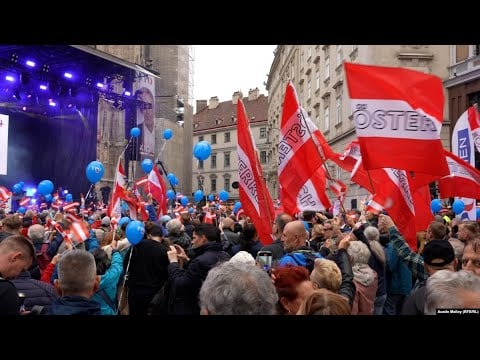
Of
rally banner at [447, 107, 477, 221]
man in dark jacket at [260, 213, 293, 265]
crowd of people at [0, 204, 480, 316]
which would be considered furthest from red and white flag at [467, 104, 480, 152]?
man in dark jacket at [260, 213, 293, 265]

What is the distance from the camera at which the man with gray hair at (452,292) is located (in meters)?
2.29

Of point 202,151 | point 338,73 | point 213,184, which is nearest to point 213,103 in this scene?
point 213,184

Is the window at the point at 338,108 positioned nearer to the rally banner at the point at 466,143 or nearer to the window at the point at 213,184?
the rally banner at the point at 466,143

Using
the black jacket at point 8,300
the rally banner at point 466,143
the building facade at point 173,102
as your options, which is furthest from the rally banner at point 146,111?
the black jacket at point 8,300

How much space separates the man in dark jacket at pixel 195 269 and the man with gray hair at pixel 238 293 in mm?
2006

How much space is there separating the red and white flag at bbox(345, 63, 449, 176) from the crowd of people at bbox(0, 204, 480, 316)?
77 centimetres

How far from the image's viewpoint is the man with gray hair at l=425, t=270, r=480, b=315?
2.29 meters

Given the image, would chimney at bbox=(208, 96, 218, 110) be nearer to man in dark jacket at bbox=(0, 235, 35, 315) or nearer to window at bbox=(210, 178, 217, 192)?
window at bbox=(210, 178, 217, 192)

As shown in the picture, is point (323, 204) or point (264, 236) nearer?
point (264, 236)

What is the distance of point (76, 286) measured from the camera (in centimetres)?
293

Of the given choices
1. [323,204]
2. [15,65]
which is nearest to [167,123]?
[15,65]
